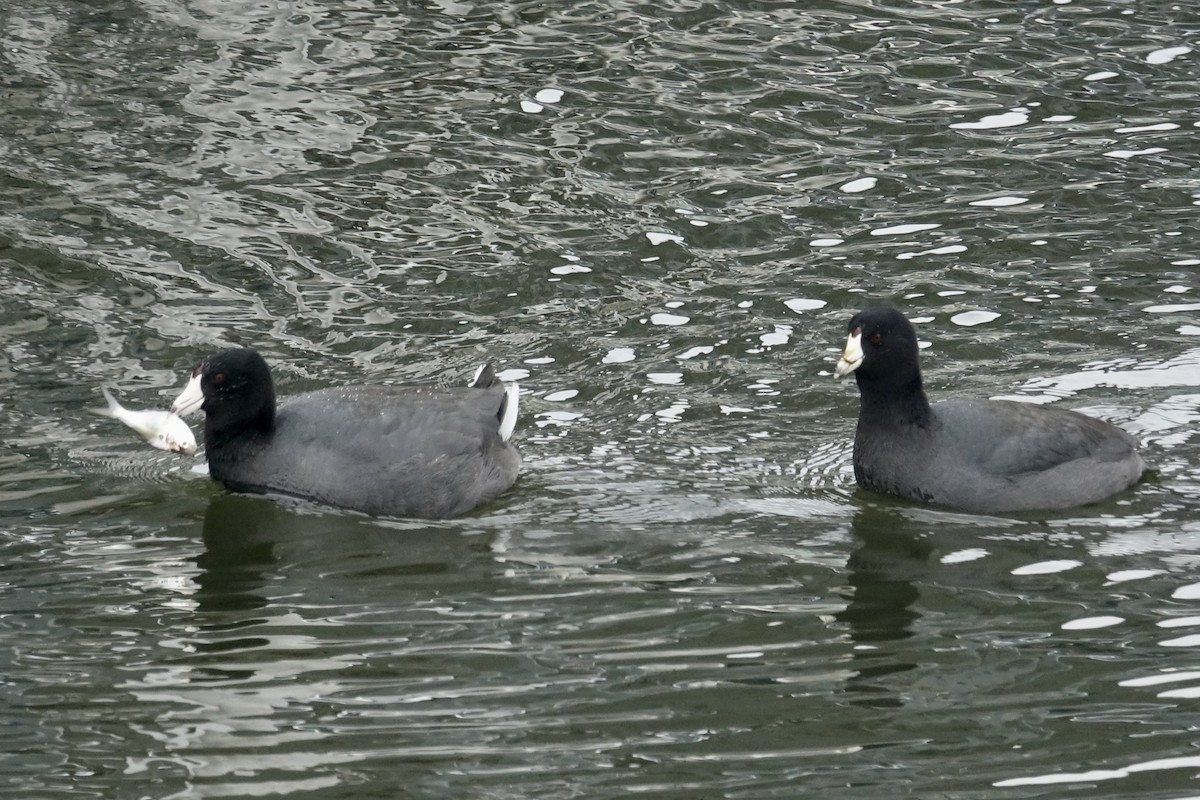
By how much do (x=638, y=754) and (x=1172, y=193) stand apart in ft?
22.1

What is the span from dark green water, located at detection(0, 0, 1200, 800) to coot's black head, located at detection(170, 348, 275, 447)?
442mm

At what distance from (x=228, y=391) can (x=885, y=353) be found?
2.78m

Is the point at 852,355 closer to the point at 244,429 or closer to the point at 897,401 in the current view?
the point at 897,401

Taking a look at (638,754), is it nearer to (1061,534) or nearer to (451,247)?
(1061,534)

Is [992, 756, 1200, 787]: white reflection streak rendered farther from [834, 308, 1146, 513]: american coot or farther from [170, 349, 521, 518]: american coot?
[170, 349, 521, 518]: american coot

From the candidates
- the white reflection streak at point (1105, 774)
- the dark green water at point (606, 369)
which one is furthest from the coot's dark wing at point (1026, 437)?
the white reflection streak at point (1105, 774)

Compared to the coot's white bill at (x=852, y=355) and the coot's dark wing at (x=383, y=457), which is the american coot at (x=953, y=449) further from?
the coot's dark wing at (x=383, y=457)

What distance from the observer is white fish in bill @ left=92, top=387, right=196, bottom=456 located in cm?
734

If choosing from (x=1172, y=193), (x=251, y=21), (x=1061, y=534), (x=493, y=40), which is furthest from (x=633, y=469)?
(x=251, y=21)

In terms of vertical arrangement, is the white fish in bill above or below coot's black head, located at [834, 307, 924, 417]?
below

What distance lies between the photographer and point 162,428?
7.38 meters

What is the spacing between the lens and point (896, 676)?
5957mm

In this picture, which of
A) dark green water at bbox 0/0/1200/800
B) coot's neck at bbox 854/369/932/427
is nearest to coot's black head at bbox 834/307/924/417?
coot's neck at bbox 854/369/932/427

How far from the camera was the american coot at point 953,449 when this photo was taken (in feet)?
24.5
